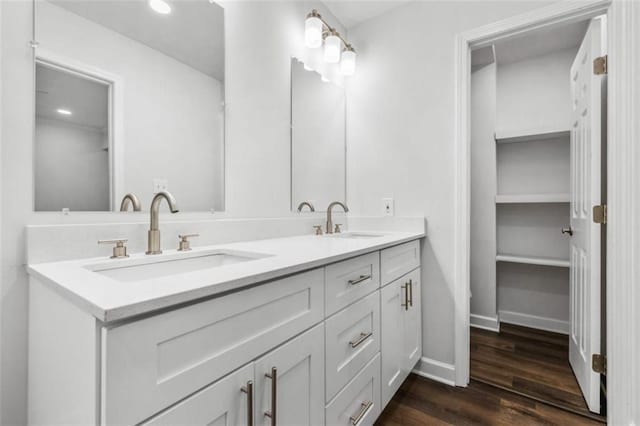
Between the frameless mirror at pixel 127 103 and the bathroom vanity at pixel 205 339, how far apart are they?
0.28 meters

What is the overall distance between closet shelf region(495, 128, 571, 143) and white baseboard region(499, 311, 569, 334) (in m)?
1.50

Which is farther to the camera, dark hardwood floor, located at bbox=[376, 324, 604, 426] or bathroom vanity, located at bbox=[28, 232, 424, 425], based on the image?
dark hardwood floor, located at bbox=[376, 324, 604, 426]

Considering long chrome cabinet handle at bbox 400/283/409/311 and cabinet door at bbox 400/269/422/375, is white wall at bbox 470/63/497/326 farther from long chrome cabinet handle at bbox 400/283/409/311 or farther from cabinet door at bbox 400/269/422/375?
long chrome cabinet handle at bbox 400/283/409/311

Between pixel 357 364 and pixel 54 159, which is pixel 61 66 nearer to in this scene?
pixel 54 159

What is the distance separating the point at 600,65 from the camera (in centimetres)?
148

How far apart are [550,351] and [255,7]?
2886mm

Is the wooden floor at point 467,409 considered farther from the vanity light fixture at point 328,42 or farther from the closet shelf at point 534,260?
the vanity light fixture at point 328,42

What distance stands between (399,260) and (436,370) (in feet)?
2.60

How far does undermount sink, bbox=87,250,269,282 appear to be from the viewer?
36.2 inches

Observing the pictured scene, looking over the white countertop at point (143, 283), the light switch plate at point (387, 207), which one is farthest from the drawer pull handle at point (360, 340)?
the light switch plate at point (387, 207)

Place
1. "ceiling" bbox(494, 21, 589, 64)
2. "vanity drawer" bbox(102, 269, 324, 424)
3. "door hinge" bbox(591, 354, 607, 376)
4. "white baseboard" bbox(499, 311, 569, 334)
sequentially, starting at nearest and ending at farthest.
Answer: "vanity drawer" bbox(102, 269, 324, 424) < "door hinge" bbox(591, 354, 607, 376) < "ceiling" bbox(494, 21, 589, 64) < "white baseboard" bbox(499, 311, 569, 334)

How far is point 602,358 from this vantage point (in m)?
1.48

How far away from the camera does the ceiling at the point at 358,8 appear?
1.97m

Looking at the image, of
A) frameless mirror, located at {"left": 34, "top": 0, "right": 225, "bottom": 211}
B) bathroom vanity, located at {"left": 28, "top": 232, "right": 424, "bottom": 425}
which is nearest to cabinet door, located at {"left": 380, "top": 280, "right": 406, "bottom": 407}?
bathroom vanity, located at {"left": 28, "top": 232, "right": 424, "bottom": 425}
